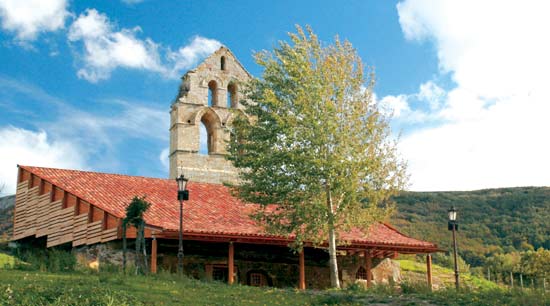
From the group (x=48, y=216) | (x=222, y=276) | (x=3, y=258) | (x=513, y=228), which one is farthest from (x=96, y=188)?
(x=513, y=228)

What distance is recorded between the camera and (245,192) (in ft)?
78.1

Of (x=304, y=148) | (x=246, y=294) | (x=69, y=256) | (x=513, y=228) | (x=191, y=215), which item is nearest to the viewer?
(x=246, y=294)

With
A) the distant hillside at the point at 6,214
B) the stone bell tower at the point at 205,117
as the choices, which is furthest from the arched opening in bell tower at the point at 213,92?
the distant hillside at the point at 6,214

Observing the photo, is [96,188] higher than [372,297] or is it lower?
higher

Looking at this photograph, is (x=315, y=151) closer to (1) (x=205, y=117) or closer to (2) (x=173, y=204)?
(2) (x=173, y=204)

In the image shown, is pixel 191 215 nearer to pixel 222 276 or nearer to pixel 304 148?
pixel 222 276

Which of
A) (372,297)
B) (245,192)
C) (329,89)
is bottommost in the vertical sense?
(372,297)

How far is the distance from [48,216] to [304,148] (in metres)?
11.6

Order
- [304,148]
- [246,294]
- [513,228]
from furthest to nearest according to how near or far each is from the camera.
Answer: [513,228] → [304,148] → [246,294]

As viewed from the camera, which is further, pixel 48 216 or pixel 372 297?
pixel 48 216

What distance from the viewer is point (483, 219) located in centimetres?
7106

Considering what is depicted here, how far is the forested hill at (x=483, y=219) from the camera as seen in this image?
199 ft

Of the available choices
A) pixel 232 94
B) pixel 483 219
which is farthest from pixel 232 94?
pixel 483 219

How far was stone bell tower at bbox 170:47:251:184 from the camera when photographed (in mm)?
32656
